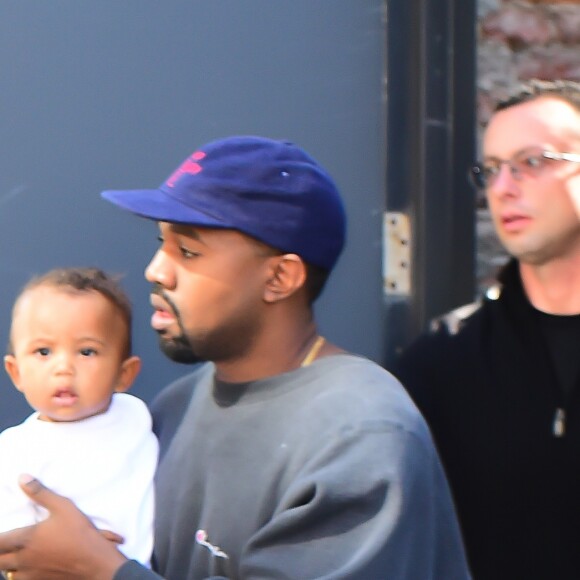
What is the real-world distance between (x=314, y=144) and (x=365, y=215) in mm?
247

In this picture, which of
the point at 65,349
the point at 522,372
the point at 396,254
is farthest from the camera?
the point at 396,254

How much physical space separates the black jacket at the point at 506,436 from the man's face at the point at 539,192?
16cm

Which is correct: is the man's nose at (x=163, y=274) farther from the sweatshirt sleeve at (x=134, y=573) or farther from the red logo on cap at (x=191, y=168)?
the sweatshirt sleeve at (x=134, y=573)

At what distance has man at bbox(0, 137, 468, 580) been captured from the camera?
1.79 meters

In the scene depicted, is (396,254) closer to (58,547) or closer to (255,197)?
(255,197)

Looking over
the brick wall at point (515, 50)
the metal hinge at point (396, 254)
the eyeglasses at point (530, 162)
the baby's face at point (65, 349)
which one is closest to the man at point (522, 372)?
the eyeglasses at point (530, 162)

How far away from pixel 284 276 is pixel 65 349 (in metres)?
0.45

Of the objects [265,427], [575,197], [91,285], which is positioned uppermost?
[575,197]

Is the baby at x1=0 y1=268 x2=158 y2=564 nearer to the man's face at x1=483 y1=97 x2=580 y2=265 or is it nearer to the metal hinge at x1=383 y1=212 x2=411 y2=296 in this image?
the man's face at x1=483 y1=97 x2=580 y2=265

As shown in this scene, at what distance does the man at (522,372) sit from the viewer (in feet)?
8.10

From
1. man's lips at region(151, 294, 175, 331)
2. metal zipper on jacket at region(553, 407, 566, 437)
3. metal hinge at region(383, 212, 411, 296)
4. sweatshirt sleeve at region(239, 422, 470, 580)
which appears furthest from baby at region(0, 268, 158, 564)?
metal hinge at region(383, 212, 411, 296)

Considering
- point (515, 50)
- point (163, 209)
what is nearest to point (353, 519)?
point (163, 209)

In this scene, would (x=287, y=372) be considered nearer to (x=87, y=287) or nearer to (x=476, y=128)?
(x=87, y=287)

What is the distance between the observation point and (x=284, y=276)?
2070 millimetres
